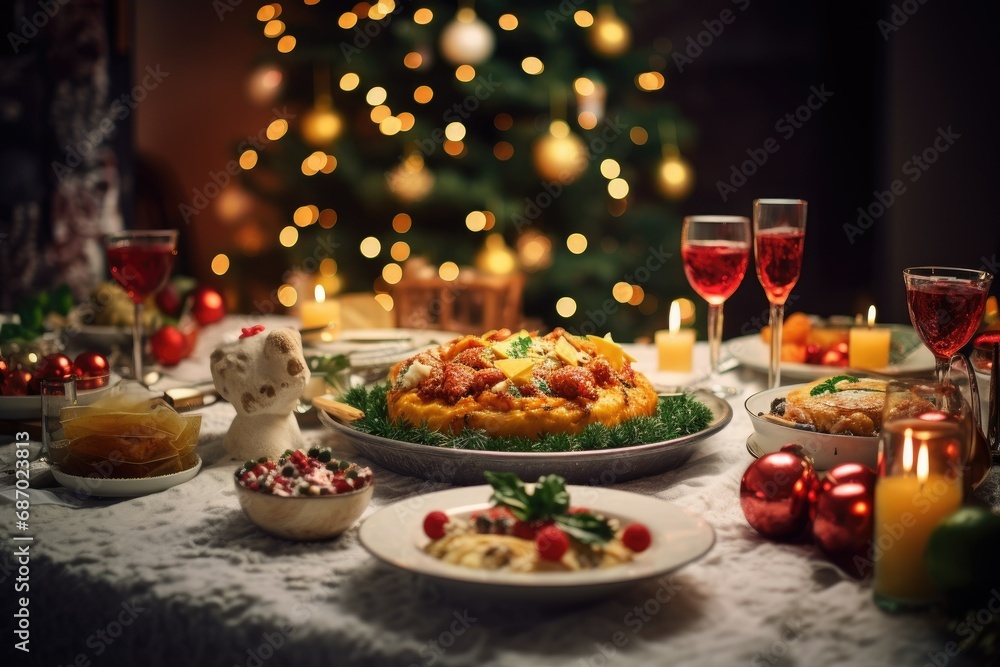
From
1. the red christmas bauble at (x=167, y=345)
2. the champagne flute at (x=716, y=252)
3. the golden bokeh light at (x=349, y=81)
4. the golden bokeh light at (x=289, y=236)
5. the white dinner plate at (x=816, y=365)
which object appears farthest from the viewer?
the golden bokeh light at (x=289, y=236)

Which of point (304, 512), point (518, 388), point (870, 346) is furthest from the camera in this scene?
point (870, 346)

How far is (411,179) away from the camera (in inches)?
168

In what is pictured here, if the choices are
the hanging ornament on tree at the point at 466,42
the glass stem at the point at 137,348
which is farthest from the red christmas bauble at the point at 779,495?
the hanging ornament on tree at the point at 466,42

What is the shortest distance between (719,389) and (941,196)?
3322mm

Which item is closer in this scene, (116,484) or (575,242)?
(116,484)

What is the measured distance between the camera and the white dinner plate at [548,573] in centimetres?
107

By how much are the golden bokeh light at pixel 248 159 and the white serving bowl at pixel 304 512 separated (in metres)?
3.62

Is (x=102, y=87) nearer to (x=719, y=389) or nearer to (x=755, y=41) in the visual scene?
(x=719, y=389)

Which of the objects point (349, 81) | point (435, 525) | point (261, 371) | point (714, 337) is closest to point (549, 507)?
point (435, 525)

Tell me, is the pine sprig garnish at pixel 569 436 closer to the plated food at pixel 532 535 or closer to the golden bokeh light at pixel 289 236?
the plated food at pixel 532 535

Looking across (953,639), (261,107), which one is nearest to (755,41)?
(261,107)

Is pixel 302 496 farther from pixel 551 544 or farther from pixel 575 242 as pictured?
pixel 575 242

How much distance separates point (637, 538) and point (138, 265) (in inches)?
55.5

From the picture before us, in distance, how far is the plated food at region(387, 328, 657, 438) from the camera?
63.3 inches
